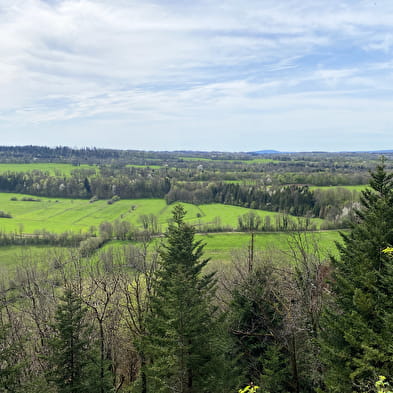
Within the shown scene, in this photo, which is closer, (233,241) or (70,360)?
(70,360)

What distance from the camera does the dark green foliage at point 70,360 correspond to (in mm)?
11336

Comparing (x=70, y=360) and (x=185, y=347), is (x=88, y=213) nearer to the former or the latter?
(x=70, y=360)

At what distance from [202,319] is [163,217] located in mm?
69854

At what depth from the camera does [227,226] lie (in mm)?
73625

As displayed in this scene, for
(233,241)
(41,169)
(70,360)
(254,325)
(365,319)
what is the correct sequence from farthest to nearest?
(41,169)
(233,241)
(254,325)
(365,319)
(70,360)

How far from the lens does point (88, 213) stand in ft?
295

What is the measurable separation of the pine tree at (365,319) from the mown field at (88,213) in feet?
191

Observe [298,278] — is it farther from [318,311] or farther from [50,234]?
[50,234]

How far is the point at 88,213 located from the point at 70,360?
82.7 meters

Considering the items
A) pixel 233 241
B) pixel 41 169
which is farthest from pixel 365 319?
pixel 41 169

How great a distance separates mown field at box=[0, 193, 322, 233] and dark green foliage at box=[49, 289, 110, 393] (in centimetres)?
6040

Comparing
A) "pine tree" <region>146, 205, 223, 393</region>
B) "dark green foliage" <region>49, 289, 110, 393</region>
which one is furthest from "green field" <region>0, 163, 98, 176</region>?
"pine tree" <region>146, 205, 223, 393</region>

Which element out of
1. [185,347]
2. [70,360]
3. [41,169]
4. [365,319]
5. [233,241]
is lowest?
[233,241]

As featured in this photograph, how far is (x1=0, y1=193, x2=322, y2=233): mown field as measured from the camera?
75.5 meters
